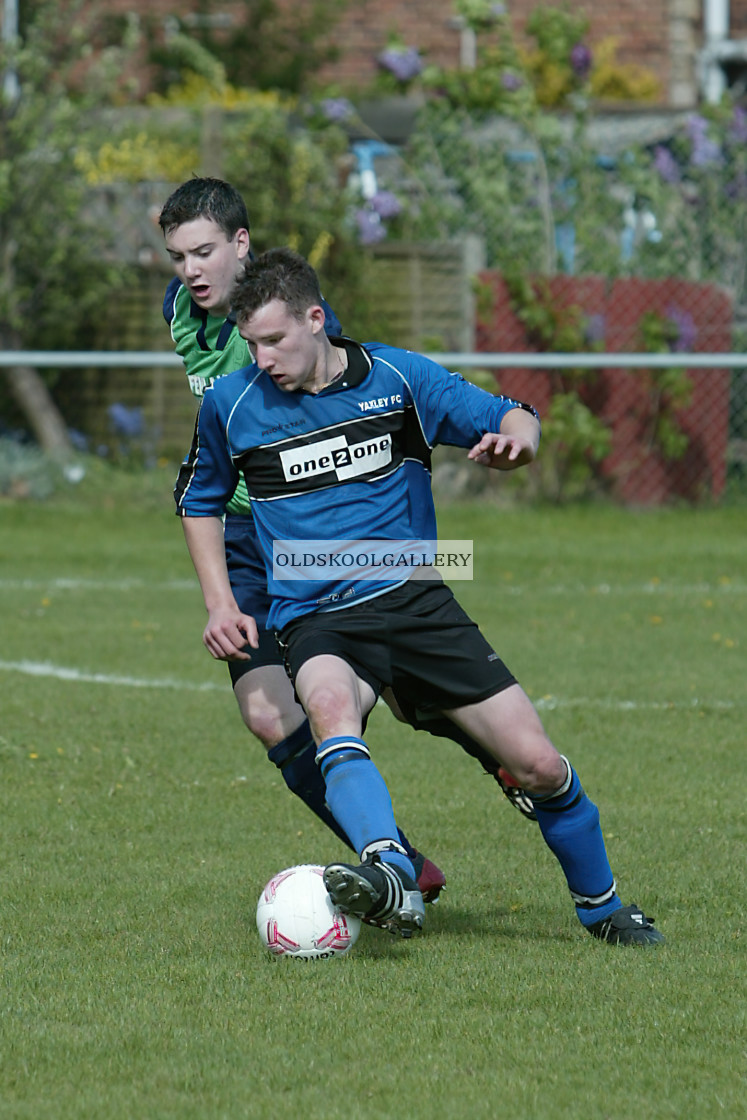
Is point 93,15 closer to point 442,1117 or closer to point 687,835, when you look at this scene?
point 687,835

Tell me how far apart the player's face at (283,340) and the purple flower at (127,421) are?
33.5 ft

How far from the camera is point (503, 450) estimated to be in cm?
413

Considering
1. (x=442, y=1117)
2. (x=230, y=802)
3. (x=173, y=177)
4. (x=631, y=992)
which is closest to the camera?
(x=442, y=1117)

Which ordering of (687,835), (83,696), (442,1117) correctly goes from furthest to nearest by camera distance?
(83,696)
(687,835)
(442,1117)

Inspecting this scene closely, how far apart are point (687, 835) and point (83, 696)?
3.25 meters

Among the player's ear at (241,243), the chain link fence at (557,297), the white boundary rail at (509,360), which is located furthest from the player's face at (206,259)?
the chain link fence at (557,297)

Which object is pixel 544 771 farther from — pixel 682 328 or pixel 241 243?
pixel 682 328

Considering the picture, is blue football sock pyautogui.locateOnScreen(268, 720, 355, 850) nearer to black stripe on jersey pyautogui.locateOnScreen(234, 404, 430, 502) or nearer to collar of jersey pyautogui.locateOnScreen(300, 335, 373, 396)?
black stripe on jersey pyautogui.locateOnScreen(234, 404, 430, 502)

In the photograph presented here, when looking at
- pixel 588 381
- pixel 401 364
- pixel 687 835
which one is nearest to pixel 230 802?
pixel 687 835

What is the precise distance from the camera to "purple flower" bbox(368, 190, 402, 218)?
577 inches

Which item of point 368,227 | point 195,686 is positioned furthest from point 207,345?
point 368,227

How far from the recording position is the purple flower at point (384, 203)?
14664 millimetres

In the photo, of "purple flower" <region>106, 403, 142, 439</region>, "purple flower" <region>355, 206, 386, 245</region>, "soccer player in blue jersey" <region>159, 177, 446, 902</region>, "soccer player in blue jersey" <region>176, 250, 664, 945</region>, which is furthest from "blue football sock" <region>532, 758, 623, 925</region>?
"purple flower" <region>355, 206, 386, 245</region>

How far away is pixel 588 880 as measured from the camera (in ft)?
14.1
